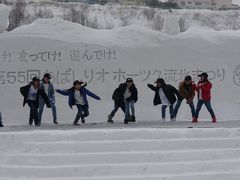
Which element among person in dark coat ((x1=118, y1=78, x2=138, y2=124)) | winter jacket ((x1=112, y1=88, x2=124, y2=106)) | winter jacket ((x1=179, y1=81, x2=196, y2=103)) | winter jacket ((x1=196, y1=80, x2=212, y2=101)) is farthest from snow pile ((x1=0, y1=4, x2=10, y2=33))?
winter jacket ((x1=196, y1=80, x2=212, y2=101))

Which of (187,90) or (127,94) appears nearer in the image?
(127,94)

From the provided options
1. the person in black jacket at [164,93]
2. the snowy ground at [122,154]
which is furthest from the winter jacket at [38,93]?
the snowy ground at [122,154]

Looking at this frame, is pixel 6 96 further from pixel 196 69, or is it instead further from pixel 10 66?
pixel 196 69

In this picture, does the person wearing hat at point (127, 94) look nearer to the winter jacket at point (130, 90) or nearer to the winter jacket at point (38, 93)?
the winter jacket at point (130, 90)

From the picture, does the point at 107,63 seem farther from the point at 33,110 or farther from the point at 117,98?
the point at 33,110

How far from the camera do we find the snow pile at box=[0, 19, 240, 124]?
48.8 ft

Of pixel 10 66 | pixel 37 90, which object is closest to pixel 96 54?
pixel 10 66

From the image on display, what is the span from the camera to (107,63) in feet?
49.9

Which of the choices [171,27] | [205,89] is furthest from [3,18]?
[205,89]

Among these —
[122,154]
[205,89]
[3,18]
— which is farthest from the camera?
[3,18]

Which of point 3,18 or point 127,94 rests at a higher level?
point 3,18

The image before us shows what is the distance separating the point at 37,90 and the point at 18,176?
4560 mm

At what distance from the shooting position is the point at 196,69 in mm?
15477

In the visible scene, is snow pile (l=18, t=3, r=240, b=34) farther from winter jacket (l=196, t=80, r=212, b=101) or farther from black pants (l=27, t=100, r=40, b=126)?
black pants (l=27, t=100, r=40, b=126)
